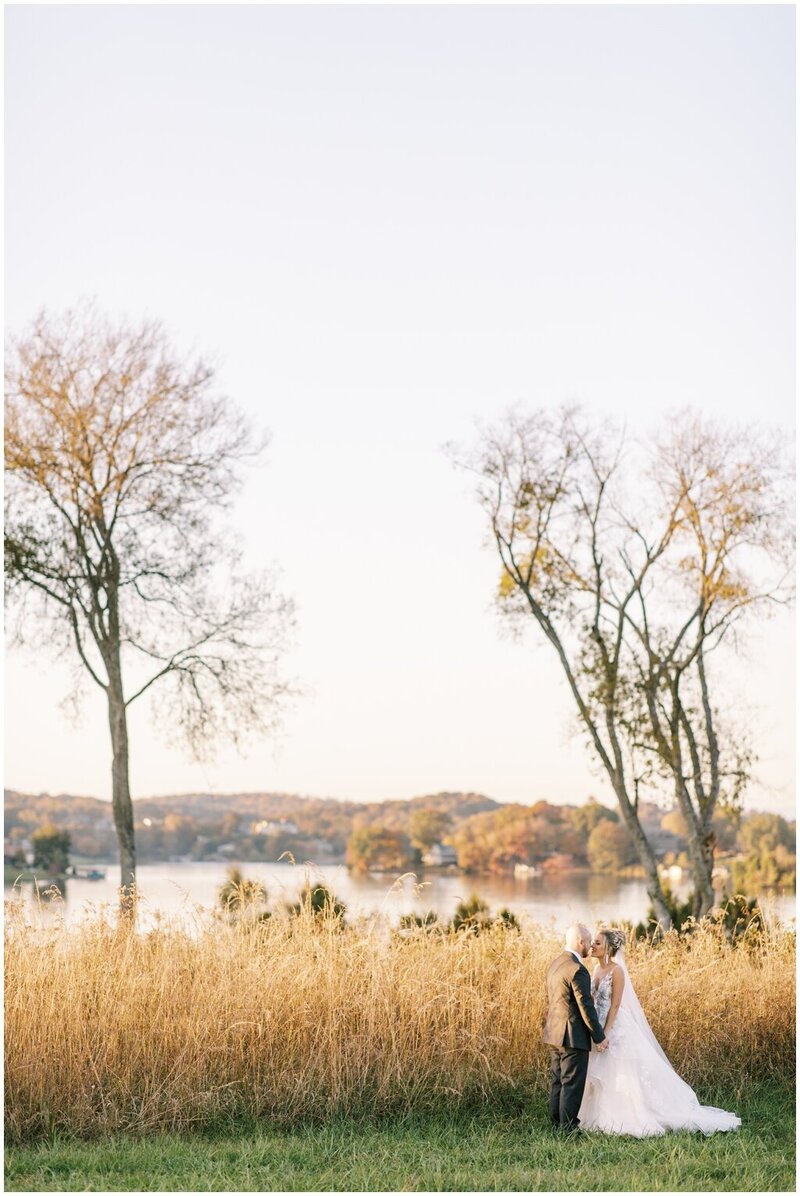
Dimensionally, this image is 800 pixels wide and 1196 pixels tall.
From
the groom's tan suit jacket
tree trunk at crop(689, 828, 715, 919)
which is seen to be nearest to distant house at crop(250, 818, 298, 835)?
tree trunk at crop(689, 828, 715, 919)

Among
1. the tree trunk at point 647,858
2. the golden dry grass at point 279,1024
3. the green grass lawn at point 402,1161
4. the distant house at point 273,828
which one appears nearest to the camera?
the green grass lawn at point 402,1161

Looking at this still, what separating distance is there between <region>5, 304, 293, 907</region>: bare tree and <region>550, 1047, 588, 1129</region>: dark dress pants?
800 cm

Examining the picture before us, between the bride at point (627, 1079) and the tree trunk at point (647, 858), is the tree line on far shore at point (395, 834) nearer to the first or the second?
the tree trunk at point (647, 858)

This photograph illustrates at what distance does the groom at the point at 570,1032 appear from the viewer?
6305 mm

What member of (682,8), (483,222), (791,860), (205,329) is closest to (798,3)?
(682,8)

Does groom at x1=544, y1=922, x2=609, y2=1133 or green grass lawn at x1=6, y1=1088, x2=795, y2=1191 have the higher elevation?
groom at x1=544, y1=922, x2=609, y2=1133

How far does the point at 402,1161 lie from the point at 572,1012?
130 cm

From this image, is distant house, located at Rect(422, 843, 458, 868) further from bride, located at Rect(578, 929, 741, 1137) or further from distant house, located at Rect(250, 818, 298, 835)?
bride, located at Rect(578, 929, 741, 1137)

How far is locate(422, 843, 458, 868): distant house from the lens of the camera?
19.6 meters

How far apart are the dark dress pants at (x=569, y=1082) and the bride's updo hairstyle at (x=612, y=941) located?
579 mm

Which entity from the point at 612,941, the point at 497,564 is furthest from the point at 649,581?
the point at 612,941

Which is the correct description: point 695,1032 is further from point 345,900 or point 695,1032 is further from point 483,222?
point 483,222

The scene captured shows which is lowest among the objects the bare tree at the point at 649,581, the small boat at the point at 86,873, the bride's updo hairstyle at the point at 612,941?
the small boat at the point at 86,873

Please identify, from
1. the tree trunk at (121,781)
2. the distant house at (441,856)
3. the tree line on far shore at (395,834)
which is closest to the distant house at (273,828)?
the tree line on far shore at (395,834)
